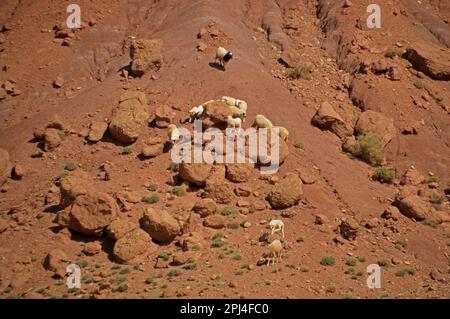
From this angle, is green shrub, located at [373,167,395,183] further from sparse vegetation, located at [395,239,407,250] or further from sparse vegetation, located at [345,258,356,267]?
sparse vegetation, located at [345,258,356,267]

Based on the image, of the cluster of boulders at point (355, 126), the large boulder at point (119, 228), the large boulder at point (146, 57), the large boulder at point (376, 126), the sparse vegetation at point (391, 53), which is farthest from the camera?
the sparse vegetation at point (391, 53)

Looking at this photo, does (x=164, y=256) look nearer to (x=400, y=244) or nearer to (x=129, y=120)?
(x=129, y=120)

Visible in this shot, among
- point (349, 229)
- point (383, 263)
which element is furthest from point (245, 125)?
point (383, 263)

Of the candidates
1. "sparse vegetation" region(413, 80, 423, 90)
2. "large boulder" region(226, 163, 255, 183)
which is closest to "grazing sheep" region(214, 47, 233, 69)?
"large boulder" region(226, 163, 255, 183)

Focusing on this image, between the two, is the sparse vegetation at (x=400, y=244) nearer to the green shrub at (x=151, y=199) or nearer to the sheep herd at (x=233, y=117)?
the sheep herd at (x=233, y=117)

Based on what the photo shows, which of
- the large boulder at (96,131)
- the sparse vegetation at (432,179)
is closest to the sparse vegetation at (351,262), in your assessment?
the sparse vegetation at (432,179)

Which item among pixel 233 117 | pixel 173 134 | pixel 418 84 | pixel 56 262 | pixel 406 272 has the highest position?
pixel 233 117

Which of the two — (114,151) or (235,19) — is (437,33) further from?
(114,151)
